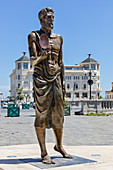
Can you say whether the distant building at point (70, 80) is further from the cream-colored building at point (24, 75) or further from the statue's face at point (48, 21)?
the statue's face at point (48, 21)

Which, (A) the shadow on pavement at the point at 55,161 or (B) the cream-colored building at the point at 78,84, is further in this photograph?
(B) the cream-colored building at the point at 78,84

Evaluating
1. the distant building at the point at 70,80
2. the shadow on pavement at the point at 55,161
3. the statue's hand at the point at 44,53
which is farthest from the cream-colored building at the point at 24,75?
the statue's hand at the point at 44,53

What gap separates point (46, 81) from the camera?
5566mm

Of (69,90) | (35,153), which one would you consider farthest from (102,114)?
(69,90)

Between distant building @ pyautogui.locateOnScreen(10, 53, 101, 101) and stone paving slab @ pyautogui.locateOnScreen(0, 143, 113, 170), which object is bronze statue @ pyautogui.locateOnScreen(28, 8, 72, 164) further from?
distant building @ pyautogui.locateOnScreen(10, 53, 101, 101)

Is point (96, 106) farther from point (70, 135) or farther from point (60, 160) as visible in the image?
point (60, 160)

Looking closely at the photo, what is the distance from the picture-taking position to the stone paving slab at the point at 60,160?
5.18 meters

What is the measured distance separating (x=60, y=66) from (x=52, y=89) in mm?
549

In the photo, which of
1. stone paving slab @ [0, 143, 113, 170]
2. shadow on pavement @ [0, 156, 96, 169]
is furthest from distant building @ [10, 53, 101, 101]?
shadow on pavement @ [0, 156, 96, 169]

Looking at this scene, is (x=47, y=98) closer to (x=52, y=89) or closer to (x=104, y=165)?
(x=52, y=89)

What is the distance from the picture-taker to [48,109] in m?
5.54

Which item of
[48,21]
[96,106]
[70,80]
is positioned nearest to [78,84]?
[70,80]

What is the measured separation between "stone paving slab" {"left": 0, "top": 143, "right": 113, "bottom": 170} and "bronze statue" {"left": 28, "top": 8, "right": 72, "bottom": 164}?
0.91 feet

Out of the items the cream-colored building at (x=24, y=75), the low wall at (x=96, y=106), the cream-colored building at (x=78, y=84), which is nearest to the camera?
the low wall at (x=96, y=106)
